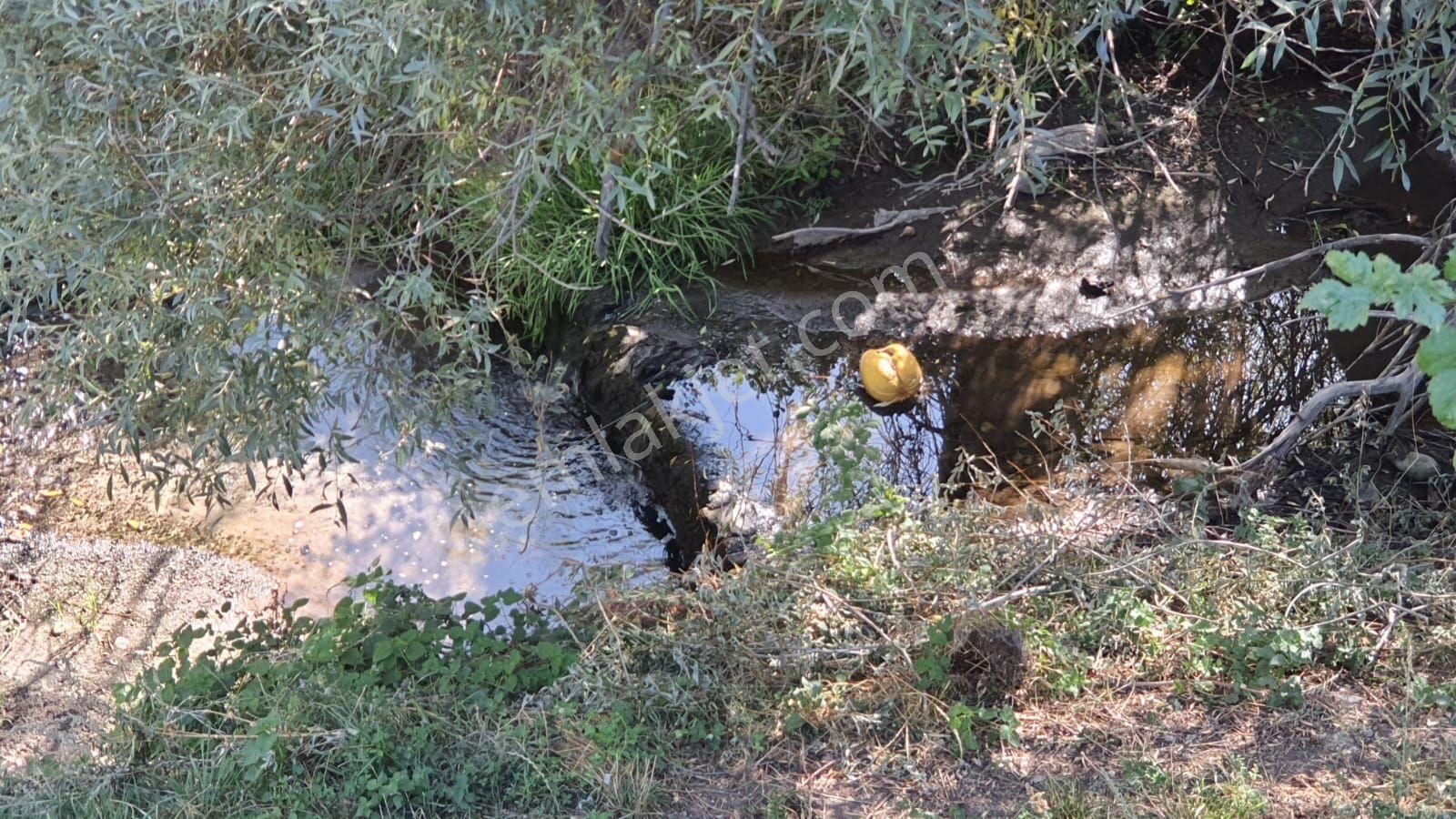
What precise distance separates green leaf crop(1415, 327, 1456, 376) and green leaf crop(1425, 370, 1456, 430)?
1 centimetres

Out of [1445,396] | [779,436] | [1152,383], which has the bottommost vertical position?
[779,436]

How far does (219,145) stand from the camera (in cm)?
270

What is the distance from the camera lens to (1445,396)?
1559 millimetres

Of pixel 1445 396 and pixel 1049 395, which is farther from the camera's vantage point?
pixel 1049 395

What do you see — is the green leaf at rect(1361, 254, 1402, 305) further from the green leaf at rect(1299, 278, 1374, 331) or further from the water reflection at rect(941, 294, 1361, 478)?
the water reflection at rect(941, 294, 1361, 478)

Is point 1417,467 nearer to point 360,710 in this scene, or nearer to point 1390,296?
point 1390,296

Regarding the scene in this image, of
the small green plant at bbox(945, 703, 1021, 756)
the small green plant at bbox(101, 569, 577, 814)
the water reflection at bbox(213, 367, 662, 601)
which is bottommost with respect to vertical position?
the water reflection at bbox(213, 367, 662, 601)

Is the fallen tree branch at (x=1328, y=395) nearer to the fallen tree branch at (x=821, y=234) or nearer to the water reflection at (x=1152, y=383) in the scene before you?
the water reflection at (x=1152, y=383)

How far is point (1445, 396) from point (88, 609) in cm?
388

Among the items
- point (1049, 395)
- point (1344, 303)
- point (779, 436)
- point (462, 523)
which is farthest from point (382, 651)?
point (1049, 395)

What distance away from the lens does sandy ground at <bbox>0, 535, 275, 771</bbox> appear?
3439 millimetres

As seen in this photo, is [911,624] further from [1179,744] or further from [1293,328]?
[1293,328]

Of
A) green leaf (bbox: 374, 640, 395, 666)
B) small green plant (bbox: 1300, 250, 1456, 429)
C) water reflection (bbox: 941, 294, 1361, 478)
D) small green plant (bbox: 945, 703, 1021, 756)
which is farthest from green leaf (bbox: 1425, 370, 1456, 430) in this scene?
water reflection (bbox: 941, 294, 1361, 478)

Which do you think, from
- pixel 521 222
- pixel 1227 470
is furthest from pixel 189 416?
pixel 1227 470
